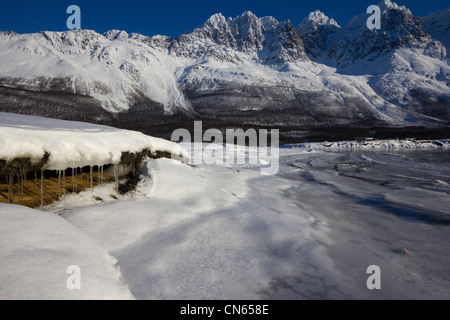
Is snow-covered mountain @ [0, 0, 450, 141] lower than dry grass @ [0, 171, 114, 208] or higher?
higher

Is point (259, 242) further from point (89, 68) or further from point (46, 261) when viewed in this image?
point (89, 68)

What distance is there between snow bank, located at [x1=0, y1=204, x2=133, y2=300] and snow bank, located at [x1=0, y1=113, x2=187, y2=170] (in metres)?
0.96

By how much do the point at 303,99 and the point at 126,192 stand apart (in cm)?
12982

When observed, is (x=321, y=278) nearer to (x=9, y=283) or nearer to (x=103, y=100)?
(x=9, y=283)

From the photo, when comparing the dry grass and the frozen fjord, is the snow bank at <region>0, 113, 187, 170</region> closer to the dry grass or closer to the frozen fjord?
the dry grass

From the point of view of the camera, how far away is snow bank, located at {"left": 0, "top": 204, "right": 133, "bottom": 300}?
1.83 meters

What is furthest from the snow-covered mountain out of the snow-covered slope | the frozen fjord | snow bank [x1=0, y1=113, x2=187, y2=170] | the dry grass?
the frozen fjord

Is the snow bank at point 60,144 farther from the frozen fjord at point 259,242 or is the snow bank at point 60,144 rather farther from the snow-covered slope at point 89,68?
the snow-covered slope at point 89,68

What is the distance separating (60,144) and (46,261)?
2472mm

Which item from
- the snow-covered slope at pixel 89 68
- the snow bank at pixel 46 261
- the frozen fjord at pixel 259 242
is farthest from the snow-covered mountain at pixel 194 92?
the snow bank at pixel 46 261

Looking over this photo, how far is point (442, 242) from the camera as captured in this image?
3.91 meters

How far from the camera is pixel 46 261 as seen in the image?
2129mm

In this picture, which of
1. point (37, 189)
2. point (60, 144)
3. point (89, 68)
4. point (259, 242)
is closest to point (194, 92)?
point (89, 68)

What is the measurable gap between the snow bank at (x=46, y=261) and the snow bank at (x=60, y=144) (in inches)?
37.9
